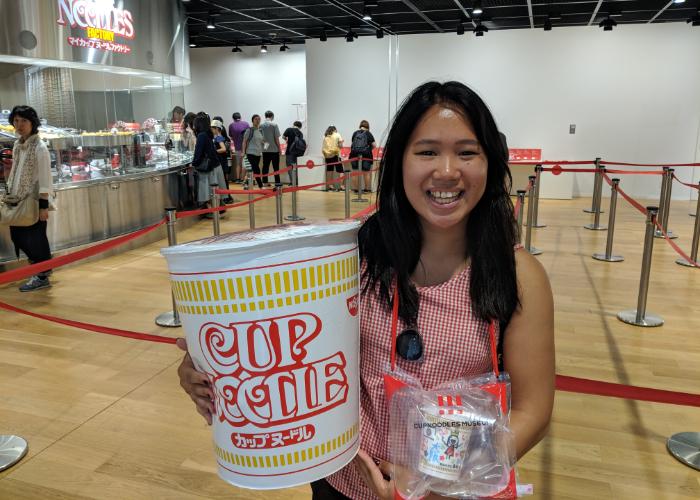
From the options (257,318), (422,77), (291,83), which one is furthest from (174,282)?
(291,83)

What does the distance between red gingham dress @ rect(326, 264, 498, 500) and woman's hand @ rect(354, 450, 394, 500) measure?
3 centimetres

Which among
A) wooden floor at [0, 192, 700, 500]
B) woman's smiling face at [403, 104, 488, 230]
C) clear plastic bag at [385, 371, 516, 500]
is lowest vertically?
wooden floor at [0, 192, 700, 500]

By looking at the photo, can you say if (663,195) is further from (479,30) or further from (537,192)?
(479,30)

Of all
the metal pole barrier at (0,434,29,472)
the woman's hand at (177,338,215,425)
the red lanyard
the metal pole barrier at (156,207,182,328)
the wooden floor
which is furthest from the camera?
the metal pole barrier at (156,207,182,328)

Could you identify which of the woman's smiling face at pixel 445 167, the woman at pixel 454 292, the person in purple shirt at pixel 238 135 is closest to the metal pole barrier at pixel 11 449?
the woman at pixel 454 292

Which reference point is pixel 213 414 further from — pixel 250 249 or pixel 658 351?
pixel 658 351

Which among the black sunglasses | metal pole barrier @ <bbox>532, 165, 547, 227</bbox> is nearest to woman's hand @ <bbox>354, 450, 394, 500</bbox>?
the black sunglasses

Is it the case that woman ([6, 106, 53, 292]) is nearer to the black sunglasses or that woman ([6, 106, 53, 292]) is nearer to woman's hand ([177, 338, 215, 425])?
woman's hand ([177, 338, 215, 425])

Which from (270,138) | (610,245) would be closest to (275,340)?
(610,245)

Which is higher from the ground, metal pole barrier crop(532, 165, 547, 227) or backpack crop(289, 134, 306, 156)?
backpack crop(289, 134, 306, 156)

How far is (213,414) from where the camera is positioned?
3.43 ft

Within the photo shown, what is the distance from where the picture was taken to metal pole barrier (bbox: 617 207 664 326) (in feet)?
14.6

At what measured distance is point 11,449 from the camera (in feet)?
9.32

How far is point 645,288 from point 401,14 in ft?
32.9
